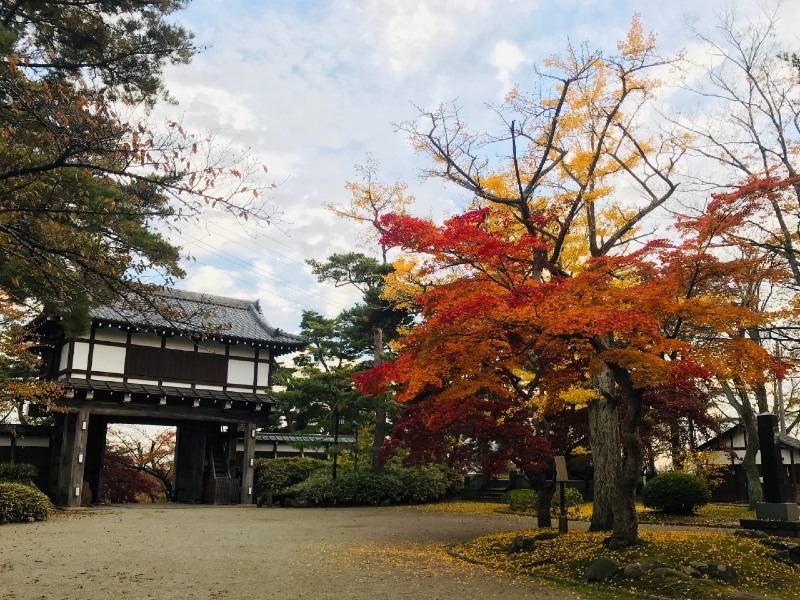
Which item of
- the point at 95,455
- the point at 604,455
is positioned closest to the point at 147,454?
the point at 95,455

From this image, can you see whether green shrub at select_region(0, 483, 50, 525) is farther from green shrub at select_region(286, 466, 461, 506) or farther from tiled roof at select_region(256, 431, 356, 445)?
tiled roof at select_region(256, 431, 356, 445)

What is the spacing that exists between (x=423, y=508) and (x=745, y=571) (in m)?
14.9

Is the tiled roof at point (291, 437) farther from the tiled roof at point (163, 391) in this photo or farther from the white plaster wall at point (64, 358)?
the white plaster wall at point (64, 358)

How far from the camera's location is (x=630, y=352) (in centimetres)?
870

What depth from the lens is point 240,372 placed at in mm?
22938

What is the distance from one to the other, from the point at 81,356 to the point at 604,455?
1638 cm

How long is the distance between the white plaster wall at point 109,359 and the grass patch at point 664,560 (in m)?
14.6

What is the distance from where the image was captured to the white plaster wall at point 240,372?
22.7 metres

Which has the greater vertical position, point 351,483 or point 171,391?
point 171,391

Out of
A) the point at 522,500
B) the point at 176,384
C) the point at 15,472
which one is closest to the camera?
the point at 15,472

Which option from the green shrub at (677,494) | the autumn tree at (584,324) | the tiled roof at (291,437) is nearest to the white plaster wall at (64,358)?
the tiled roof at (291,437)

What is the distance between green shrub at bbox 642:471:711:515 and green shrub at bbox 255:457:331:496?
12595 mm

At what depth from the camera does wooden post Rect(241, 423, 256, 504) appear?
903 inches

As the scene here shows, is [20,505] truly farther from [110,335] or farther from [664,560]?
[664,560]
